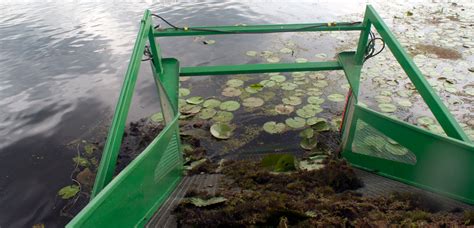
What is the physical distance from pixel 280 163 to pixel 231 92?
2161 millimetres

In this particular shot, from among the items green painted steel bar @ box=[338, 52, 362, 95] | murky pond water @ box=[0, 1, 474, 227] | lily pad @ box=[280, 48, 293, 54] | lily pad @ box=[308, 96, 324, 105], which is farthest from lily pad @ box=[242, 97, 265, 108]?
lily pad @ box=[280, 48, 293, 54]

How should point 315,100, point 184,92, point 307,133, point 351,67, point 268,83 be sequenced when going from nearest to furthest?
point 351,67 < point 307,133 < point 315,100 < point 184,92 < point 268,83

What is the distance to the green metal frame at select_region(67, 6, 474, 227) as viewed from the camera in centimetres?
166

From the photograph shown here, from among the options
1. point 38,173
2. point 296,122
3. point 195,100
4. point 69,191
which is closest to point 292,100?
point 296,122

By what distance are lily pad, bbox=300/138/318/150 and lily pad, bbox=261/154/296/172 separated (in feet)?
2.56

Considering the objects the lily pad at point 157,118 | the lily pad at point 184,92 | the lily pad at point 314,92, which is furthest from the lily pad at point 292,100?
the lily pad at point 157,118

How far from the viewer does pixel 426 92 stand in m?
2.55

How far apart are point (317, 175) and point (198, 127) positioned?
2022mm

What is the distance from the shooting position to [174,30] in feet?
11.5

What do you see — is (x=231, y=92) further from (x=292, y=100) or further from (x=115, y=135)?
(x=115, y=135)

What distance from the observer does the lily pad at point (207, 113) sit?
4501mm

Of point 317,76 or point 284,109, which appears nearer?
point 284,109

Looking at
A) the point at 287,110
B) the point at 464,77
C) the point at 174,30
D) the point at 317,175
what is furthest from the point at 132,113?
the point at 464,77

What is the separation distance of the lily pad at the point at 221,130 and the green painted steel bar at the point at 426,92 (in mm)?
2151
